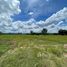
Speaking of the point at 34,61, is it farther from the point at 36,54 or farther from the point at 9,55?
the point at 9,55

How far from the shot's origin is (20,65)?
609 centimetres

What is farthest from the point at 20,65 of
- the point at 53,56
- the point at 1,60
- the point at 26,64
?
the point at 53,56

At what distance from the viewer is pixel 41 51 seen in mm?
6344

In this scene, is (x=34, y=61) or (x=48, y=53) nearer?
(x=34, y=61)

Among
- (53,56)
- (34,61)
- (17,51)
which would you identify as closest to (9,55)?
(17,51)

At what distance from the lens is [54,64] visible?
617cm

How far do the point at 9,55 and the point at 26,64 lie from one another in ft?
1.82

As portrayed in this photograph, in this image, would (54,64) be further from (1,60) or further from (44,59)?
(1,60)

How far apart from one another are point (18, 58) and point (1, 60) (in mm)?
476

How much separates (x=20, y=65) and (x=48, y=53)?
88 cm

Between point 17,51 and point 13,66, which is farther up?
point 17,51

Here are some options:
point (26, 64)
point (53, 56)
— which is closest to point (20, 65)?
point (26, 64)

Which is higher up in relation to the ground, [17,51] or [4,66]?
[17,51]

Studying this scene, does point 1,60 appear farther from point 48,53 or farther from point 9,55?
point 48,53
